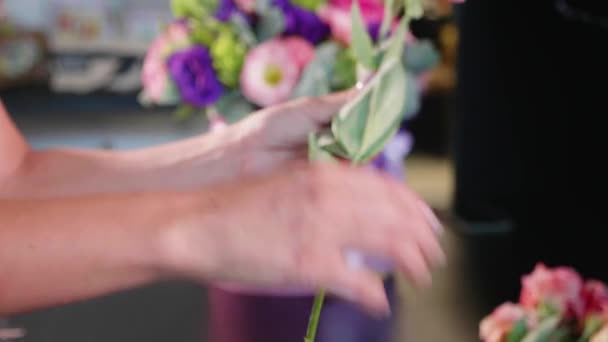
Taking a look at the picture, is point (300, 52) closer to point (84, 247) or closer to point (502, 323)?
point (502, 323)

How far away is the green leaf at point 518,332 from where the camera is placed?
50 cm

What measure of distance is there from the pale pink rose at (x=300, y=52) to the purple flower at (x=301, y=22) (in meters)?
0.01

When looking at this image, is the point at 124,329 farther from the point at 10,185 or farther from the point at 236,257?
the point at 236,257

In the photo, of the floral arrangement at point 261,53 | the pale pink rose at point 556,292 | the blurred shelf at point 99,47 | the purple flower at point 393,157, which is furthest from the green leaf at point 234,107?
the blurred shelf at point 99,47

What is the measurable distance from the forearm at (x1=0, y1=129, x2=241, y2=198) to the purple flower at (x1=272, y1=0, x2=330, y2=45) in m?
0.17

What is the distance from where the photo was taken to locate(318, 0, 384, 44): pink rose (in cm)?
70

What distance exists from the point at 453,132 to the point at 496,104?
0.20 ft

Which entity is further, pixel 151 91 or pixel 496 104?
pixel 496 104

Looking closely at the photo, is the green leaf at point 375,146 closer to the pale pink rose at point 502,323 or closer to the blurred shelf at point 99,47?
the pale pink rose at point 502,323

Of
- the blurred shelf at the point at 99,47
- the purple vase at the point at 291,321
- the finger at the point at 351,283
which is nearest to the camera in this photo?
the finger at the point at 351,283

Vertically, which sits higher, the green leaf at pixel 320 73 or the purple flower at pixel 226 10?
the purple flower at pixel 226 10

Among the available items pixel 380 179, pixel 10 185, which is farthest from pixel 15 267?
pixel 10 185

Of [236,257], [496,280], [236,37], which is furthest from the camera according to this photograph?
[496,280]

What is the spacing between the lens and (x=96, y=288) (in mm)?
333
